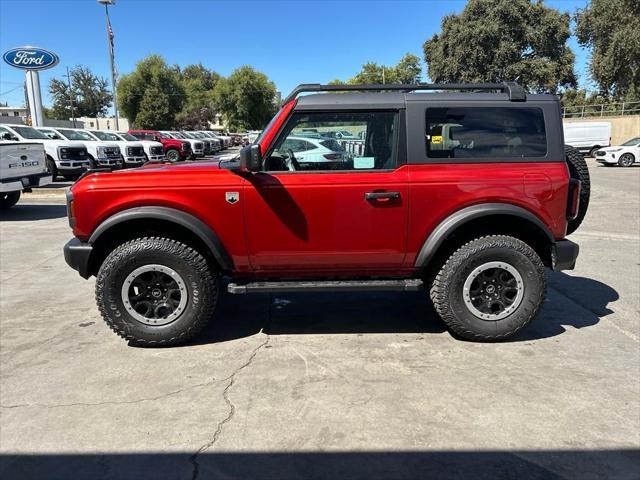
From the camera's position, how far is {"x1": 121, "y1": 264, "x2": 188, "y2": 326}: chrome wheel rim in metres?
3.99

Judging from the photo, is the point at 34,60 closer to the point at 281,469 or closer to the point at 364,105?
the point at 364,105

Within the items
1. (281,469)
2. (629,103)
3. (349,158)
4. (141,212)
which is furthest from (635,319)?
(629,103)

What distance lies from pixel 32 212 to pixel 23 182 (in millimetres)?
1177

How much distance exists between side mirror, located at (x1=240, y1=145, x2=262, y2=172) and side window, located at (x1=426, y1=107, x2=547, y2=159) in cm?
137

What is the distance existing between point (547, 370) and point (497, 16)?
130 feet

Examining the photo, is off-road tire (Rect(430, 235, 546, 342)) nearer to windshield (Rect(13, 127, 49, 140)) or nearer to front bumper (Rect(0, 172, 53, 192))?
front bumper (Rect(0, 172, 53, 192))

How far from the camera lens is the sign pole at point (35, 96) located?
2187 centimetres

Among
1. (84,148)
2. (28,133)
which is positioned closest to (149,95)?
(84,148)

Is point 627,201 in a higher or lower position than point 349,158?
lower

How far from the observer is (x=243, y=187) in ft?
12.8

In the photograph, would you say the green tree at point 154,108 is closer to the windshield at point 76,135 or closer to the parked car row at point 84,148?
the parked car row at point 84,148

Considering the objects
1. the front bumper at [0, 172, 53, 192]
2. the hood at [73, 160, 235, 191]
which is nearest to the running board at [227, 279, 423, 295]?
the hood at [73, 160, 235, 191]

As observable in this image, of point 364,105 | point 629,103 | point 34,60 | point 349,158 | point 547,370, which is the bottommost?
point 547,370

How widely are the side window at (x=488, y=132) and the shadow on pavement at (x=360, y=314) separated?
1566 millimetres
